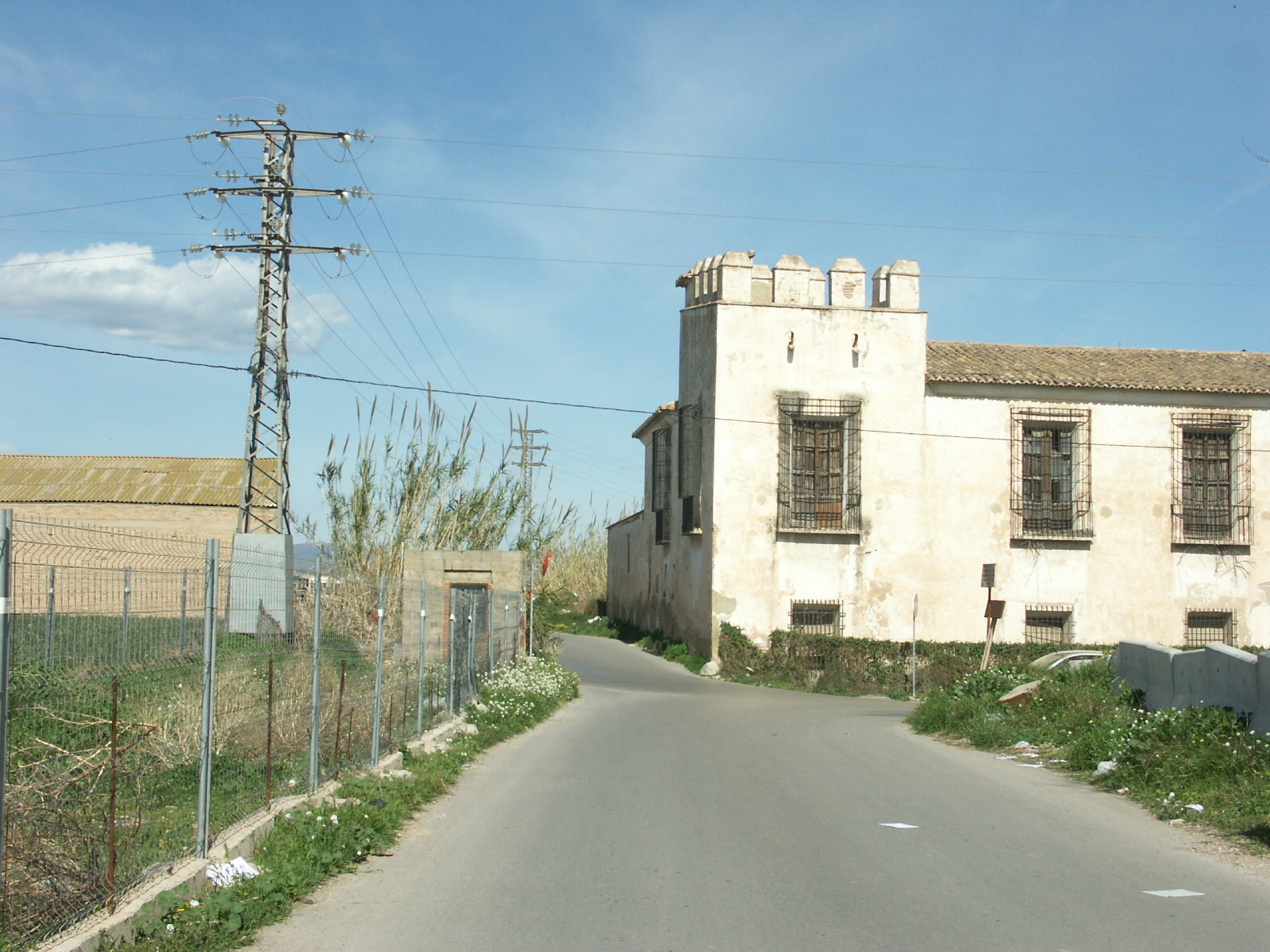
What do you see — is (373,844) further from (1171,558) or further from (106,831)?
(1171,558)

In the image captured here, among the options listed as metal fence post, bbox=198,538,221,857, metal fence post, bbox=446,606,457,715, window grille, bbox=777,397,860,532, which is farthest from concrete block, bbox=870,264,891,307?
metal fence post, bbox=198,538,221,857

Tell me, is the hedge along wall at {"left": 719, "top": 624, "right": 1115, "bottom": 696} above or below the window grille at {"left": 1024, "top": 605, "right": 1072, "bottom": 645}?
below

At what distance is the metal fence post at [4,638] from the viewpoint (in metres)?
4.66

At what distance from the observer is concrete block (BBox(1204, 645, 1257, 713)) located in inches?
449

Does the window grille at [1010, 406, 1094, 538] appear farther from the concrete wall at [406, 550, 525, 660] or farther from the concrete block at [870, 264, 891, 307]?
the concrete wall at [406, 550, 525, 660]

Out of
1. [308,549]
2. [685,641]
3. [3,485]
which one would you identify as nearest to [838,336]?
[685,641]

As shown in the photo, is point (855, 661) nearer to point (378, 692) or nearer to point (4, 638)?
point (378, 692)

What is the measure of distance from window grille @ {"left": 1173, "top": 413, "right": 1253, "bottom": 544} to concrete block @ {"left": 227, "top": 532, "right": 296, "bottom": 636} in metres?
29.4

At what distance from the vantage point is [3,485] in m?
40.2

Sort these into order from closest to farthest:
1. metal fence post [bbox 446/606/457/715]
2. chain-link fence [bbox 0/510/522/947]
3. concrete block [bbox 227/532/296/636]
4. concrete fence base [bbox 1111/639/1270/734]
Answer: chain-link fence [bbox 0/510/522/947], concrete block [bbox 227/532/296/636], concrete fence base [bbox 1111/639/1270/734], metal fence post [bbox 446/606/457/715]

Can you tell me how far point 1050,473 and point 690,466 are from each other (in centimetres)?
1027

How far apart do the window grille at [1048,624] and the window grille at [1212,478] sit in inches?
160

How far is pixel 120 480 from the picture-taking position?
40375 mm

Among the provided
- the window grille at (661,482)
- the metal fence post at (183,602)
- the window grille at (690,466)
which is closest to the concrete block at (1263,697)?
the metal fence post at (183,602)
